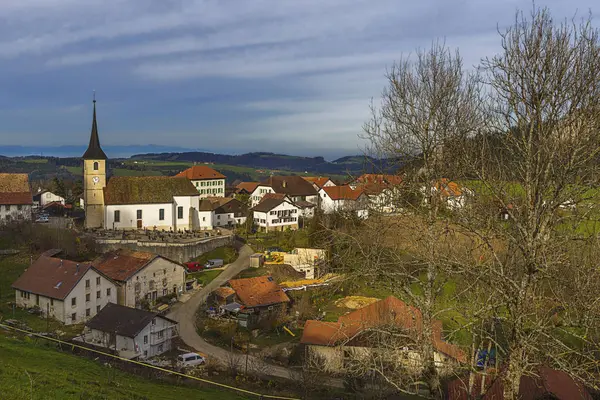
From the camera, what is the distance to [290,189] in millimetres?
71500

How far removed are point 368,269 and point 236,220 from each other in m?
50.4

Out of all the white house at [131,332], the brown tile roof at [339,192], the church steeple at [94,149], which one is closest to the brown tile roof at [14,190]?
the church steeple at [94,149]

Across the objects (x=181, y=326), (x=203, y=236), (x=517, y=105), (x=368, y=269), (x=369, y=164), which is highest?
(x=517, y=105)

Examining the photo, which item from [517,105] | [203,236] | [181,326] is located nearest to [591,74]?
[517,105]

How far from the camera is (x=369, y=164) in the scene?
1174 centimetres

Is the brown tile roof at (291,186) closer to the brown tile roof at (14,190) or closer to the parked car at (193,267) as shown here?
the parked car at (193,267)

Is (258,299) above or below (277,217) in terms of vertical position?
below

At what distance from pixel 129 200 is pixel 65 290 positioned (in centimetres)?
2044

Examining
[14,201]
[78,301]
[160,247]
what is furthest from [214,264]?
[14,201]

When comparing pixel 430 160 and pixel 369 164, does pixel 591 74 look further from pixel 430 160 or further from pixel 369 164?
pixel 369 164

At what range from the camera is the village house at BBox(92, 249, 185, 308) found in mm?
33531

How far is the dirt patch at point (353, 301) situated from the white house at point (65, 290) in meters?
15.0

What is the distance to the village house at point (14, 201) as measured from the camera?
1829 inches

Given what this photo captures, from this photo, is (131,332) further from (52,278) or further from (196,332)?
(52,278)
